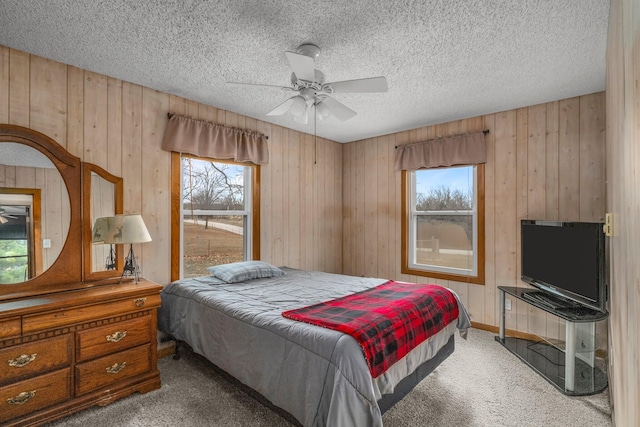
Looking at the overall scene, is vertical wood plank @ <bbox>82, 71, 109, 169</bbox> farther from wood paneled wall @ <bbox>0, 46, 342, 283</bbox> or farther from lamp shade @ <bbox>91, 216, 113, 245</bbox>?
lamp shade @ <bbox>91, 216, 113, 245</bbox>

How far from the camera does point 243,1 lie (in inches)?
71.6

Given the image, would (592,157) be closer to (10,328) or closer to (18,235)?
(10,328)

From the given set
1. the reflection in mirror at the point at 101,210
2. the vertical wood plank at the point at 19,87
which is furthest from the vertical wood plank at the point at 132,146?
the vertical wood plank at the point at 19,87

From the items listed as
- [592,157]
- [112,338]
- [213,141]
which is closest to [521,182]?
[592,157]

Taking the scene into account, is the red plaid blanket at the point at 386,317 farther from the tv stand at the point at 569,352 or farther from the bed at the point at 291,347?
the tv stand at the point at 569,352

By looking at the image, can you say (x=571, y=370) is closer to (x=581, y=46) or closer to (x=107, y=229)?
(x=581, y=46)

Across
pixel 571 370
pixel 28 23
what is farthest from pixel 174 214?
pixel 571 370

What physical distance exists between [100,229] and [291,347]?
Answer: 1.89m

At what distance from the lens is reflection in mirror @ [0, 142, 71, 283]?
2.24 meters

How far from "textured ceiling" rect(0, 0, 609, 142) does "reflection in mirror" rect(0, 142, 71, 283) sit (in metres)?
0.82

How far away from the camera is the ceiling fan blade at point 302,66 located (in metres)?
1.91

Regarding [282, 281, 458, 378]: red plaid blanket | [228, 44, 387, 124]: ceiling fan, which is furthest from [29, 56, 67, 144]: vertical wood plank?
[282, 281, 458, 378]: red plaid blanket

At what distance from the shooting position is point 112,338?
89.8 inches

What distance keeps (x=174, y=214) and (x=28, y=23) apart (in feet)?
5.75
